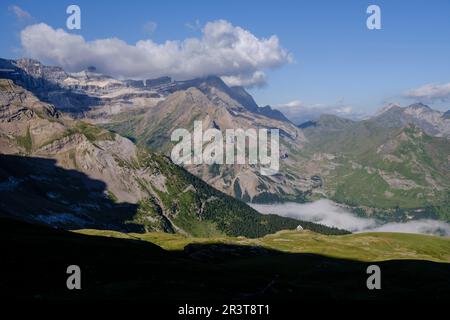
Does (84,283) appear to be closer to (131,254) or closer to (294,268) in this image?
(131,254)

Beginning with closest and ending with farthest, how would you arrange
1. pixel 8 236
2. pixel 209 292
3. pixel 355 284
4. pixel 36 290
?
pixel 36 290 → pixel 209 292 → pixel 8 236 → pixel 355 284

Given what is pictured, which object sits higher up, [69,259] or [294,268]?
[69,259]

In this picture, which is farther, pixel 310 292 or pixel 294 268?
pixel 294 268
